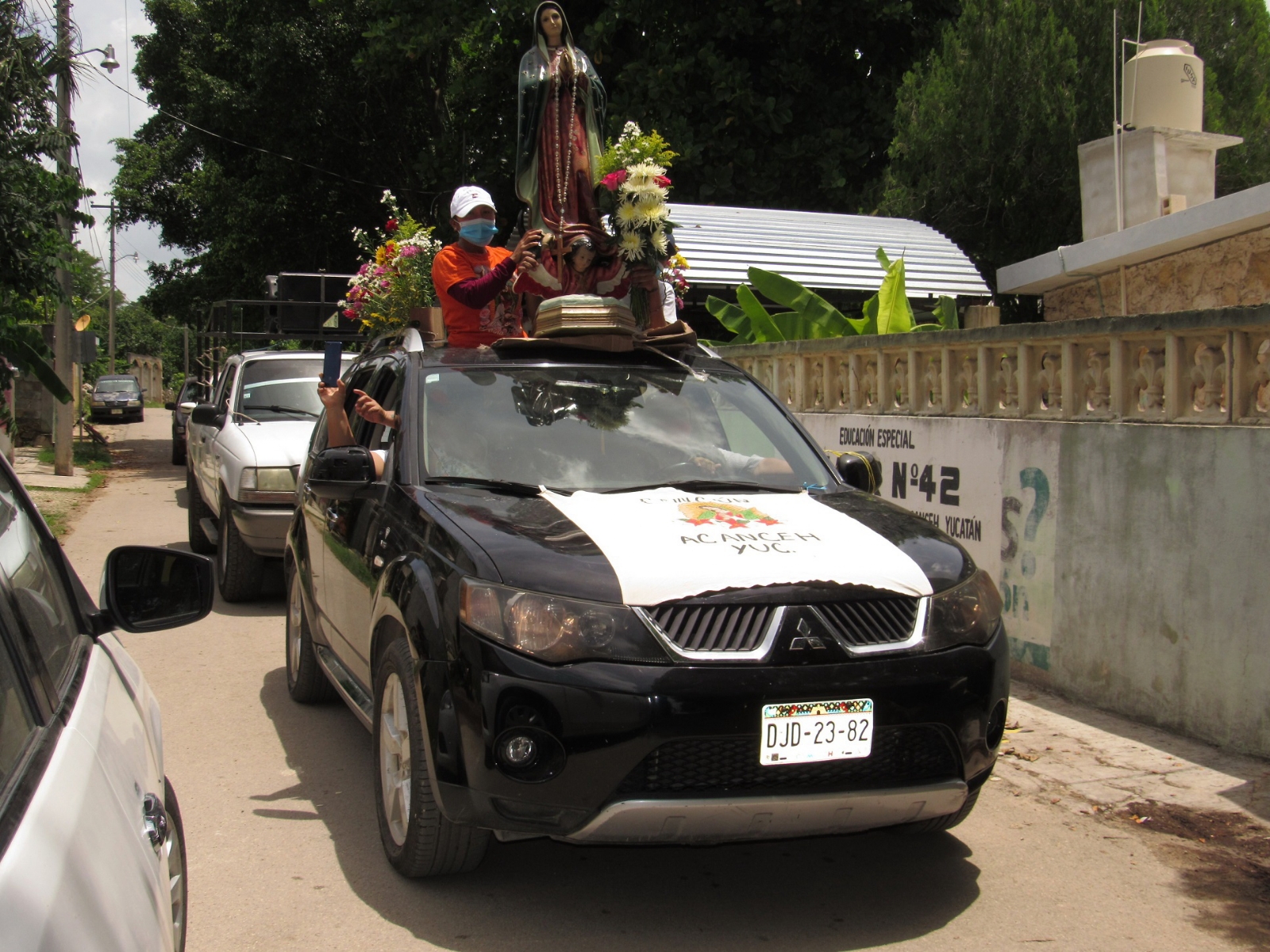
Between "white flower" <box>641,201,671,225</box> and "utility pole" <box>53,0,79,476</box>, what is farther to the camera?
"utility pole" <box>53,0,79,476</box>

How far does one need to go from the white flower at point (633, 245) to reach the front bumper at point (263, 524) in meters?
3.47

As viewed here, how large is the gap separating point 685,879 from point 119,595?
86.7 inches

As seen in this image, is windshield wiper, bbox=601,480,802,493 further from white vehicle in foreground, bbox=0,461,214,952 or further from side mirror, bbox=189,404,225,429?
side mirror, bbox=189,404,225,429

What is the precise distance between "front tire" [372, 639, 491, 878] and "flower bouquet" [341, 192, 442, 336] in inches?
148

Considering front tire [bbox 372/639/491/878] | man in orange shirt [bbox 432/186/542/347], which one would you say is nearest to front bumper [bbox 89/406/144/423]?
man in orange shirt [bbox 432/186/542/347]

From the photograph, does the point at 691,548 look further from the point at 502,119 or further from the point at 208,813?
the point at 502,119

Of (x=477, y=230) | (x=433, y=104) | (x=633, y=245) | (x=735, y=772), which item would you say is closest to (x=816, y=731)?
(x=735, y=772)

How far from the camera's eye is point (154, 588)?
2.66 metres

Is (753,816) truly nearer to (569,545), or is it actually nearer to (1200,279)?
(569,545)

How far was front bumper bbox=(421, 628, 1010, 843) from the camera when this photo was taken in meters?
3.33

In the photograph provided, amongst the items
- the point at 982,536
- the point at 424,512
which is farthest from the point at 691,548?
the point at 982,536

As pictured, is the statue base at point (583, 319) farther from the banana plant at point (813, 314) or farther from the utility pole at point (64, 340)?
the utility pole at point (64, 340)

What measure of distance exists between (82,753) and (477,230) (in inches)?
186

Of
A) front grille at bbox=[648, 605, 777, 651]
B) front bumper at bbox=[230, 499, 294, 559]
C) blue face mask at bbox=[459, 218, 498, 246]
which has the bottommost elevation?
front bumper at bbox=[230, 499, 294, 559]
